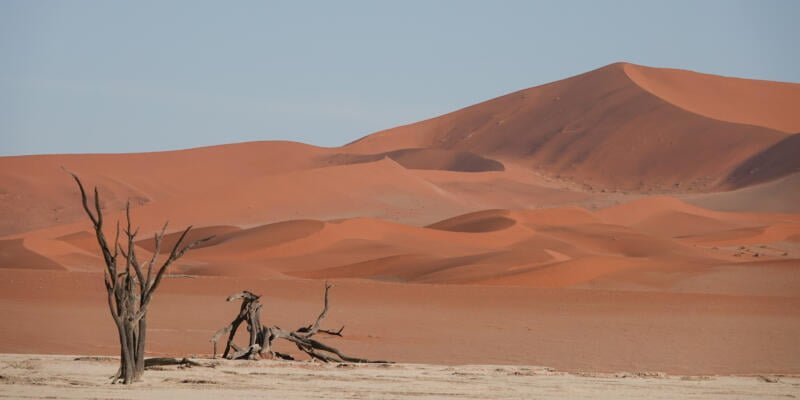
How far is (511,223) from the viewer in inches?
1640

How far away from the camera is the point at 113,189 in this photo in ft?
200

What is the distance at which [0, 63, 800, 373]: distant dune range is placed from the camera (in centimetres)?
1848

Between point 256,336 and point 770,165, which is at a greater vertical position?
point 770,165

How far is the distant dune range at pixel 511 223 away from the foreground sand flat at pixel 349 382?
2.13 meters

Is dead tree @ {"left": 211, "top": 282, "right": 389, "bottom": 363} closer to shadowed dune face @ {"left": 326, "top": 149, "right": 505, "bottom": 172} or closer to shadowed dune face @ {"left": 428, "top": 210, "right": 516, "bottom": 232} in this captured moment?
shadowed dune face @ {"left": 428, "top": 210, "right": 516, "bottom": 232}

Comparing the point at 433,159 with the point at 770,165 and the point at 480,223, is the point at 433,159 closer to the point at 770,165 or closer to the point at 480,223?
the point at 770,165

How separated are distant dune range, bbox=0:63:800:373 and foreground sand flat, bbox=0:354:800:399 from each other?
213cm

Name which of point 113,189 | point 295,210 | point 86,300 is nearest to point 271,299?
point 86,300

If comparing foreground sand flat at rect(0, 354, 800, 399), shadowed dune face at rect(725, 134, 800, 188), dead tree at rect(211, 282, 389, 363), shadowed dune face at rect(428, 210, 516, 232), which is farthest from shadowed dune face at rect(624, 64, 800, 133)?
dead tree at rect(211, 282, 389, 363)

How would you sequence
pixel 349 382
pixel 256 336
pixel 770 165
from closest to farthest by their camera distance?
pixel 349 382, pixel 256 336, pixel 770 165

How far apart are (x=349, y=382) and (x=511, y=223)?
30680 millimetres

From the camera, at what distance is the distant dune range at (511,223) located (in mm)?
18484

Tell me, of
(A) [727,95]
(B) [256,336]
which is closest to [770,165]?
(A) [727,95]

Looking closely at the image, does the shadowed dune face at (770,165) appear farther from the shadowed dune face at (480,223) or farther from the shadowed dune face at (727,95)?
the shadowed dune face at (480,223)
